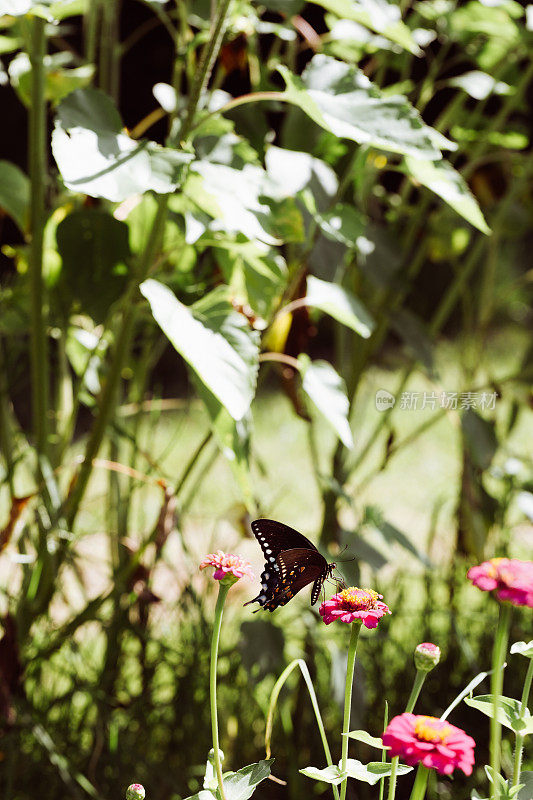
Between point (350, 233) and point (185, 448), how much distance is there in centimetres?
163

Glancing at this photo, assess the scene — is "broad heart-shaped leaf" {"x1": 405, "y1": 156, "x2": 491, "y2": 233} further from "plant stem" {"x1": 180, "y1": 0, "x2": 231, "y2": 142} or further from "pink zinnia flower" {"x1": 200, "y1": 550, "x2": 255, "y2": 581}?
"pink zinnia flower" {"x1": 200, "y1": 550, "x2": 255, "y2": 581}

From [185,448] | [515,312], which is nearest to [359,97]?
[185,448]

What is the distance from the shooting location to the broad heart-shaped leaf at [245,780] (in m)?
0.36

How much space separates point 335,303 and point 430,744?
428 mm

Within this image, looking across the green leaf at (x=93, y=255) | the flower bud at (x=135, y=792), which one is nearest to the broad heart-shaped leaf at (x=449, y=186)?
the green leaf at (x=93, y=255)

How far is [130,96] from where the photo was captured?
134cm

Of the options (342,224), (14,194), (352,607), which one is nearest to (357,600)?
(352,607)

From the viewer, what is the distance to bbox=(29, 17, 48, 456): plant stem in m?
0.62

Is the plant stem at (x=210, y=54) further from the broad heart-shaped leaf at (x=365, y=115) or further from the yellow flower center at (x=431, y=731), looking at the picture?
the yellow flower center at (x=431, y=731)

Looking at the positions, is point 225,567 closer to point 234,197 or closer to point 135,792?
point 135,792

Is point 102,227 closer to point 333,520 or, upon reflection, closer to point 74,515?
point 74,515

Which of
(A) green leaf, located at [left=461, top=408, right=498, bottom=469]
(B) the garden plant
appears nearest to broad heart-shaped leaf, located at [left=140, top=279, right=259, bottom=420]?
(B) the garden plant

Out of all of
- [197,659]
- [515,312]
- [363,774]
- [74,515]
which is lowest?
[515,312]

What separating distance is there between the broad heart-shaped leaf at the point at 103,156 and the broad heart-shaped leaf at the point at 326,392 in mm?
192
